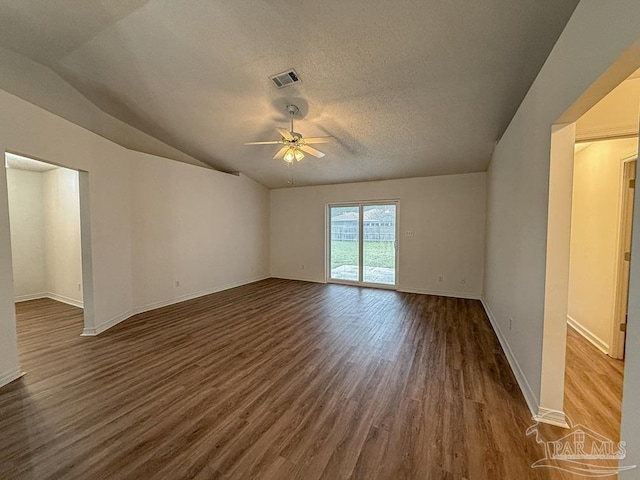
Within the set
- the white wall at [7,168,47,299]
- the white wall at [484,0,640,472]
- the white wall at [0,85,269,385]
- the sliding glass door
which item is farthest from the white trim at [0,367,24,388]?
the sliding glass door

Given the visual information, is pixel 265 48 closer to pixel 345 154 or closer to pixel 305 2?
pixel 305 2

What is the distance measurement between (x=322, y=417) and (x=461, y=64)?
11.1 feet

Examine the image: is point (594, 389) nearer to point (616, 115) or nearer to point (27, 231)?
point (616, 115)

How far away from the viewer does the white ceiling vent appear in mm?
2895

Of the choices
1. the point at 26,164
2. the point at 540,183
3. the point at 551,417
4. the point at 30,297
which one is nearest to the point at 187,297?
the point at 30,297

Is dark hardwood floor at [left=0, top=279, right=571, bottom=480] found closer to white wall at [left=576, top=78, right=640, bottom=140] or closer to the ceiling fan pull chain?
white wall at [left=576, top=78, right=640, bottom=140]

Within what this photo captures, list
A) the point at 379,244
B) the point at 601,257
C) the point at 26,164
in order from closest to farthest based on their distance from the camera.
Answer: the point at 601,257 < the point at 26,164 < the point at 379,244

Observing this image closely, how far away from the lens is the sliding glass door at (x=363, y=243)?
20.0 feet

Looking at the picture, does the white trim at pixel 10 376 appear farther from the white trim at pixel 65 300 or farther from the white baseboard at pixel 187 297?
the white trim at pixel 65 300

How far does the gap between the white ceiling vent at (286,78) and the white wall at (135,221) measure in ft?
8.11

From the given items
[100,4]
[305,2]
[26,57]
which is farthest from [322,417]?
[26,57]

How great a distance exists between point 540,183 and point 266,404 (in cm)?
271

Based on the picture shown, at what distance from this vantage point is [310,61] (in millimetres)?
2703

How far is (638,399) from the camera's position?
0.96m
